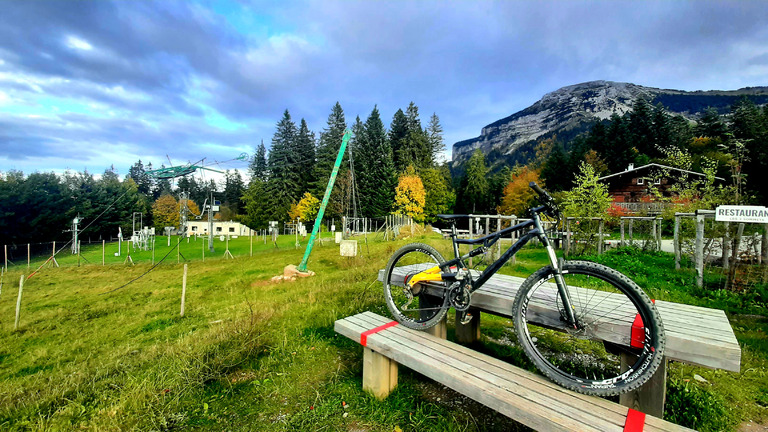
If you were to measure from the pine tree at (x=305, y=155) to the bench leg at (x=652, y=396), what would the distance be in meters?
44.1

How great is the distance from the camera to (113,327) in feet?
23.0

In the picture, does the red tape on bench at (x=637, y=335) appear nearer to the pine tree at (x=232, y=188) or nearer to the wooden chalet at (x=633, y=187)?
the wooden chalet at (x=633, y=187)

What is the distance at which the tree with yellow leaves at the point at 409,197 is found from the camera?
3856 centimetres

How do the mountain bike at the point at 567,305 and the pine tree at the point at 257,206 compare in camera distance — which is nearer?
the mountain bike at the point at 567,305

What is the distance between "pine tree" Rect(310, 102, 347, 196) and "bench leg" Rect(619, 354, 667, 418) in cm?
3873

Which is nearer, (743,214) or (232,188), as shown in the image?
(743,214)

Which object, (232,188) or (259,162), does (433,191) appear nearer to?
Result: (259,162)

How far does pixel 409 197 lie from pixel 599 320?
1475 inches

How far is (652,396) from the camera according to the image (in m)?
1.79

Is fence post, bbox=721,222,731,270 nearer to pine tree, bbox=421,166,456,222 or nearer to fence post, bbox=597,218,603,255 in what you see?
fence post, bbox=597,218,603,255

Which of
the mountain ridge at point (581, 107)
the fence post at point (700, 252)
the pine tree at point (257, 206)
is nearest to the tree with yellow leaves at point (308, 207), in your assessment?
the pine tree at point (257, 206)

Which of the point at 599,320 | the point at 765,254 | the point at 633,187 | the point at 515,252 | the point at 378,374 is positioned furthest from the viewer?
the point at 633,187

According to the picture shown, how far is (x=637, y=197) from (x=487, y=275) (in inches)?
1316

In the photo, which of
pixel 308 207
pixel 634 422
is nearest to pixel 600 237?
pixel 634 422
